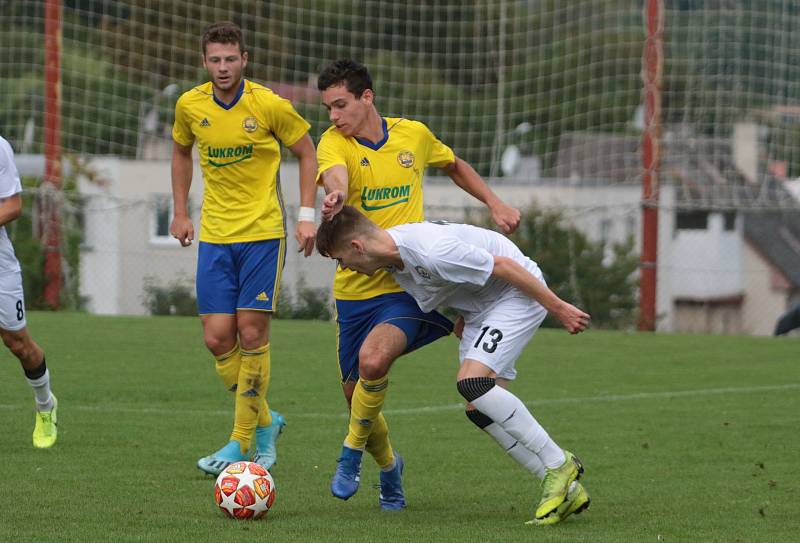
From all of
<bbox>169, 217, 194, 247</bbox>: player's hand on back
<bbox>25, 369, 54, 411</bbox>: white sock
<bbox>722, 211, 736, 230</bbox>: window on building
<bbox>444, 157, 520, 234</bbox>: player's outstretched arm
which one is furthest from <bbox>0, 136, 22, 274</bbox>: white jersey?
<bbox>722, 211, 736, 230</bbox>: window on building

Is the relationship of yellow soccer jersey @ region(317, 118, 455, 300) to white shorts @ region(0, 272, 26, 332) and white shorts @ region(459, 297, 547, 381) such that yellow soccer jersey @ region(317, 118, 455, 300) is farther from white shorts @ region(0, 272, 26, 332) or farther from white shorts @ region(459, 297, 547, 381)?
white shorts @ region(0, 272, 26, 332)

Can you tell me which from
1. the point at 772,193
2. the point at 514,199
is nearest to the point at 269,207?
the point at 772,193

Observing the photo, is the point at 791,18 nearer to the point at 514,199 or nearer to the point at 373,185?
the point at 514,199

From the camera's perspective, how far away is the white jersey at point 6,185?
7.91 metres

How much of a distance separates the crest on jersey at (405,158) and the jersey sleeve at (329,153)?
11.8 inches

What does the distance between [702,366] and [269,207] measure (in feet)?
22.9

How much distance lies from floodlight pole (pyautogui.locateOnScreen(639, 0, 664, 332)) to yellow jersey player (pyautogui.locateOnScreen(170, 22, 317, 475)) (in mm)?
10511

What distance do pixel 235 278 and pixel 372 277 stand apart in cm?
111

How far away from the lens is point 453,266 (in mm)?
5848

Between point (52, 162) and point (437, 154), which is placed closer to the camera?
point (437, 154)

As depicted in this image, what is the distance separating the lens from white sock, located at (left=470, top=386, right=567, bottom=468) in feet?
19.7

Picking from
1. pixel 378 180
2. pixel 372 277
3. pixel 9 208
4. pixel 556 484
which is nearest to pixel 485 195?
pixel 378 180

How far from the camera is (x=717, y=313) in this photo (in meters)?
45.2

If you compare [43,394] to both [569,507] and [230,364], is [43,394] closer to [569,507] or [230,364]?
[230,364]
